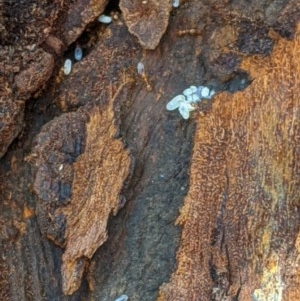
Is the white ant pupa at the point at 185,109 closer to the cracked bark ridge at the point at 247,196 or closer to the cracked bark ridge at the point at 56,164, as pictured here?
the cracked bark ridge at the point at 247,196

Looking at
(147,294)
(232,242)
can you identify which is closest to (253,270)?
(232,242)

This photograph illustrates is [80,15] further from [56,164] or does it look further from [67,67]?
[56,164]

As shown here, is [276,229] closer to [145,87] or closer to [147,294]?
[147,294]

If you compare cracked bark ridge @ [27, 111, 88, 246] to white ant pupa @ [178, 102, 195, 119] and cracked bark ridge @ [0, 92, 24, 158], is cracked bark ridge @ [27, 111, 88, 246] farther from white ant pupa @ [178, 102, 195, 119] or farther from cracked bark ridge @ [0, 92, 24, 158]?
white ant pupa @ [178, 102, 195, 119]

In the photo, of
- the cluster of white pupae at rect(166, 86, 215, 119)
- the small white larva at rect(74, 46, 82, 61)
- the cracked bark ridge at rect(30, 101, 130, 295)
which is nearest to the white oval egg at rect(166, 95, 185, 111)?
the cluster of white pupae at rect(166, 86, 215, 119)

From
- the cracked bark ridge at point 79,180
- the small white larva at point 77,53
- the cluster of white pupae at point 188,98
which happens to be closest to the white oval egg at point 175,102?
the cluster of white pupae at point 188,98

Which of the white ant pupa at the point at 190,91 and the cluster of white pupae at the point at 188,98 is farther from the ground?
the white ant pupa at the point at 190,91
